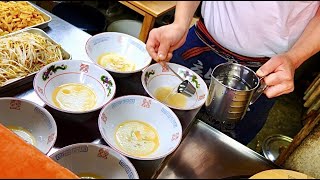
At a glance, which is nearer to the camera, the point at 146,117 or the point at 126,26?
the point at 146,117

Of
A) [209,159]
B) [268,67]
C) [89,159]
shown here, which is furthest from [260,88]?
[89,159]

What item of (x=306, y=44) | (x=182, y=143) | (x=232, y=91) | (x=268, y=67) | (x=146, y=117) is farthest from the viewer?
(x=306, y=44)

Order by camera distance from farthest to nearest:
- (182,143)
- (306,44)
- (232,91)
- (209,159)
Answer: (306,44) < (182,143) < (232,91) < (209,159)

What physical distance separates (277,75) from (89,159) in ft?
2.22

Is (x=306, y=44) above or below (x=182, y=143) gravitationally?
above

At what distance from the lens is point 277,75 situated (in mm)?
1283

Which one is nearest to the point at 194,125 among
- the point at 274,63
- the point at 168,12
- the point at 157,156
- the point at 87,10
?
the point at 157,156

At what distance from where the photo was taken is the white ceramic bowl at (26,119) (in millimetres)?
1254

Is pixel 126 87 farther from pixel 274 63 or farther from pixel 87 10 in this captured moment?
pixel 87 10

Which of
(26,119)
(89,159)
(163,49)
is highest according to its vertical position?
(163,49)

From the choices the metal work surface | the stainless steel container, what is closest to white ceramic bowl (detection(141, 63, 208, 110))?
the metal work surface

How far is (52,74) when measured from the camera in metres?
1.50

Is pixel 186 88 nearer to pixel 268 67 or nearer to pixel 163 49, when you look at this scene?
pixel 163 49

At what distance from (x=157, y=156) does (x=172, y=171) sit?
1.78 ft
